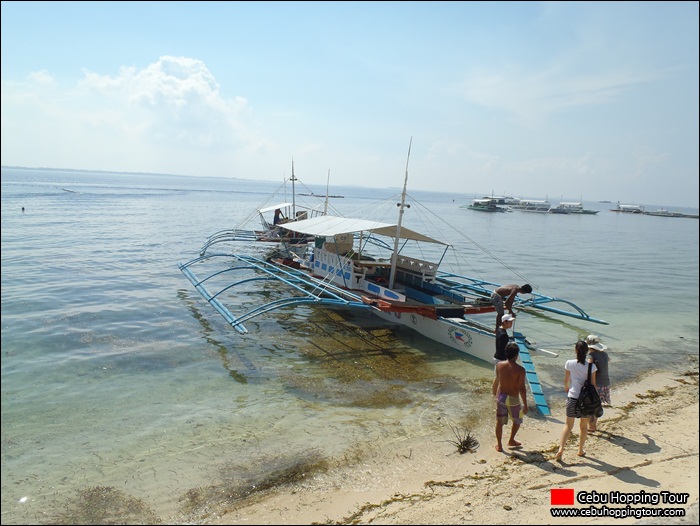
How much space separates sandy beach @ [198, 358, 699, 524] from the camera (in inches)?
228

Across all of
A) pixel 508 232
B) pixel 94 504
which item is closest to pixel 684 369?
pixel 94 504

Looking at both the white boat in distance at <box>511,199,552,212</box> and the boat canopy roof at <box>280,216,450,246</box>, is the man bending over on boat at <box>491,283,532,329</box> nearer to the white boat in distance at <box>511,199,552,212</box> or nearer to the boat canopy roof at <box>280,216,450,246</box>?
the boat canopy roof at <box>280,216,450,246</box>

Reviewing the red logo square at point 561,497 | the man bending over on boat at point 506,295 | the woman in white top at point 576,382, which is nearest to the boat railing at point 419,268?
the man bending over on boat at point 506,295

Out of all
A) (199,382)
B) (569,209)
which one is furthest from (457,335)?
(569,209)

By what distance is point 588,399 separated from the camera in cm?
716

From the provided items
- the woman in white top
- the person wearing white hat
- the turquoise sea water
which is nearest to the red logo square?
the woman in white top

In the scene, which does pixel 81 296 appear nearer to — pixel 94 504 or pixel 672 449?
pixel 94 504

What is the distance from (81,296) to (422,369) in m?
15.4

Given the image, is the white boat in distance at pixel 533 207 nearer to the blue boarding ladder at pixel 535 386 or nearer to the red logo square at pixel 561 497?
the blue boarding ladder at pixel 535 386

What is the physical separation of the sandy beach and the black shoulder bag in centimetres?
86

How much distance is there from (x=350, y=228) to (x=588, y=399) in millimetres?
10242

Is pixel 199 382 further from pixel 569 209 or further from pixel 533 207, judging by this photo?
pixel 569 209

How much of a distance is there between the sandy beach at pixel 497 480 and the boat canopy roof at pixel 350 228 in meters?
7.71

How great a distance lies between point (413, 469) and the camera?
7484mm
